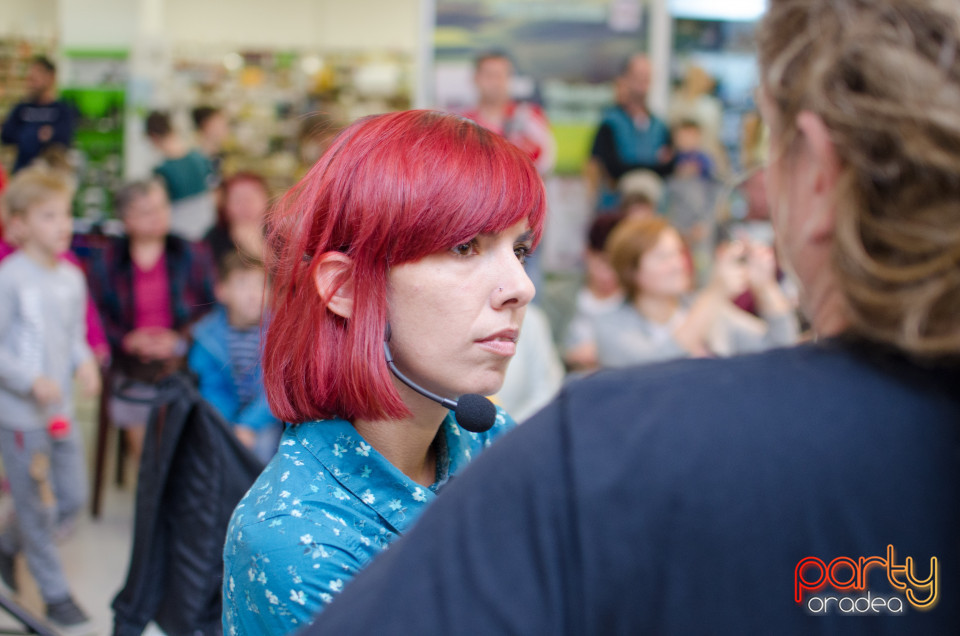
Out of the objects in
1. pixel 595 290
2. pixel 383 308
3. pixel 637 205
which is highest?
pixel 383 308

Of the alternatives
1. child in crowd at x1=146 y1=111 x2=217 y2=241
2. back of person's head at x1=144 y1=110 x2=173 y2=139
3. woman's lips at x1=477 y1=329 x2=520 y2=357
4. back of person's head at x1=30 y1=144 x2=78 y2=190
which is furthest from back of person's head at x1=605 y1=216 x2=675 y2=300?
back of person's head at x1=30 y1=144 x2=78 y2=190

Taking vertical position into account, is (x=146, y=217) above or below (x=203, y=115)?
below

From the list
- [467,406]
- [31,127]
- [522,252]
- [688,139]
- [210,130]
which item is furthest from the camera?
[31,127]

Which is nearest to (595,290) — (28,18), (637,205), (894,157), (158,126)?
(637,205)

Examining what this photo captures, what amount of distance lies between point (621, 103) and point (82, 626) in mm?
3799

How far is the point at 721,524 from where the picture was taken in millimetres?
525

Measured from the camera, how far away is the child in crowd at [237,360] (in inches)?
123

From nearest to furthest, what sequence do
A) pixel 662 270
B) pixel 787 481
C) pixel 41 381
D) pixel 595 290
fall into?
pixel 787 481, pixel 41 381, pixel 662 270, pixel 595 290

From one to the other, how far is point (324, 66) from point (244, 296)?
5.64 meters

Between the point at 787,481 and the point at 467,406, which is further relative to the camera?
the point at 467,406

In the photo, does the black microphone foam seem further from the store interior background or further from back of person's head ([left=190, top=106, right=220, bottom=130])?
back of person's head ([left=190, top=106, right=220, bottom=130])

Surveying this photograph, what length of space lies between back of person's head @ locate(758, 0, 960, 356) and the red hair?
0.52m

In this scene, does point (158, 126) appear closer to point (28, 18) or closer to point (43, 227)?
point (43, 227)

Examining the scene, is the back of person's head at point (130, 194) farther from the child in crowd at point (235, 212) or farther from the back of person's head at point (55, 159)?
the back of person's head at point (55, 159)
